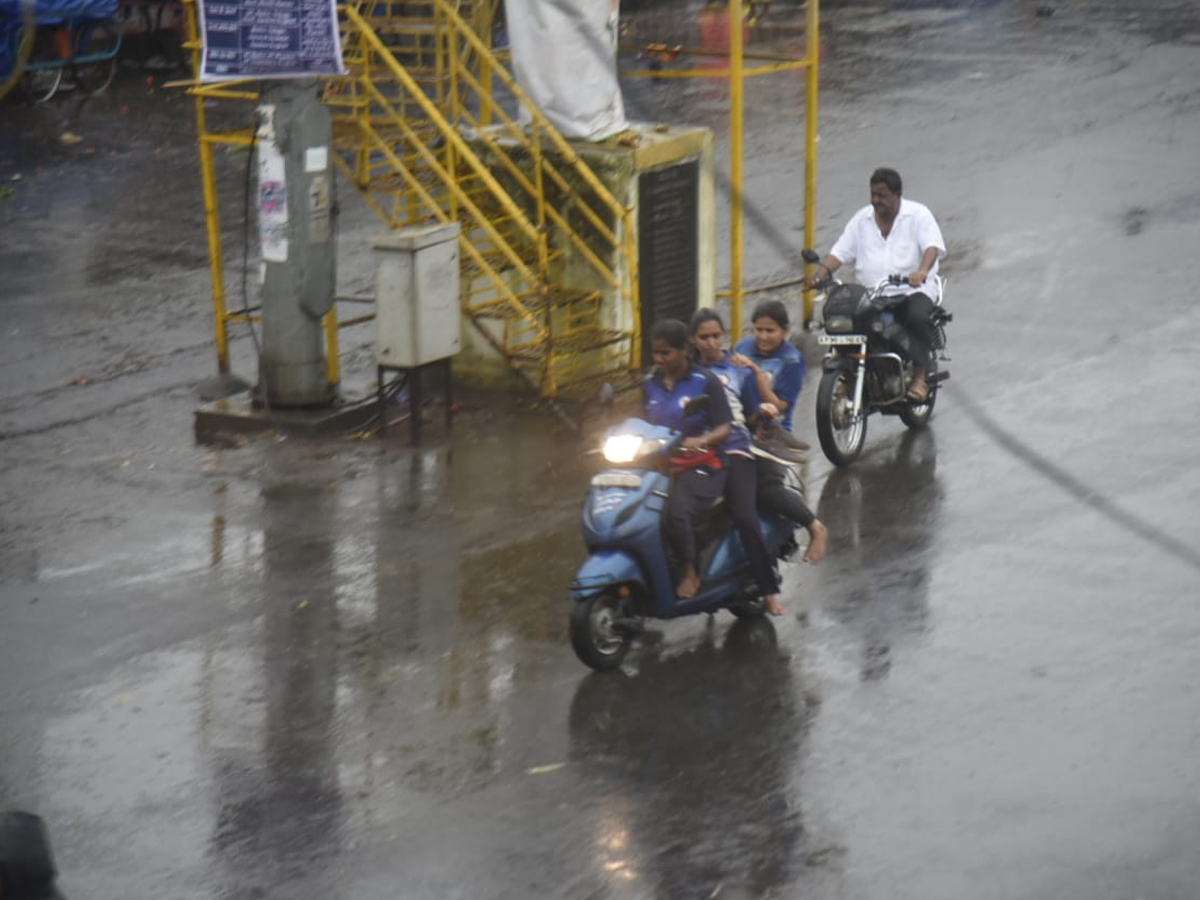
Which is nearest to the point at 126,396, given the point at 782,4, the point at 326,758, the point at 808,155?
the point at 808,155

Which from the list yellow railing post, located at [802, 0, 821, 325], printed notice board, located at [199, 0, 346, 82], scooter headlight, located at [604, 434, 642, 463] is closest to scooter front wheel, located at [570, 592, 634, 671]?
scooter headlight, located at [604, 434, 642, 463]

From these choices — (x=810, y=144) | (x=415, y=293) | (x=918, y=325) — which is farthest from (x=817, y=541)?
(x=810, y=144)

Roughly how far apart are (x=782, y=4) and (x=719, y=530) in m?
24.5

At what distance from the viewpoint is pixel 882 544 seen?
10.4 meters

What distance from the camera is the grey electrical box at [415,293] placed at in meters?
12.3

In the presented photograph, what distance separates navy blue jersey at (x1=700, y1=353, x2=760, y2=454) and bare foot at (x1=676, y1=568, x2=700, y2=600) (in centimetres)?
59

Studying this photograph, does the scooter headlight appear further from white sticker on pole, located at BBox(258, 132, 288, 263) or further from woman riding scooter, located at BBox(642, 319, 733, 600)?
white sticker on pole, located at BBox(258, 132, 288, 263)

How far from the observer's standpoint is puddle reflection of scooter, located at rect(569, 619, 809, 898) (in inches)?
278

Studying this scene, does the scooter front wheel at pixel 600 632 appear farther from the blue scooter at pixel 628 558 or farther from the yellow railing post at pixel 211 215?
the yellow railing post at pixel 211 215

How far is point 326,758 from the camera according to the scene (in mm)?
8031

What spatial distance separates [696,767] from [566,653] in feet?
4.44

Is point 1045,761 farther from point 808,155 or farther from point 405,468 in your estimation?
point 808,155

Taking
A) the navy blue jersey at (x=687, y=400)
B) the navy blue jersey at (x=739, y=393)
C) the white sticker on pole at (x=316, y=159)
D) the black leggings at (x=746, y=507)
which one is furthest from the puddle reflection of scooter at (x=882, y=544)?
the white sticker on pole at (x=316, y=159)

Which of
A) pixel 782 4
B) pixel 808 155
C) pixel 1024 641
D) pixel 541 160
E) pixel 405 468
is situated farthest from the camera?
pixel 782 4
